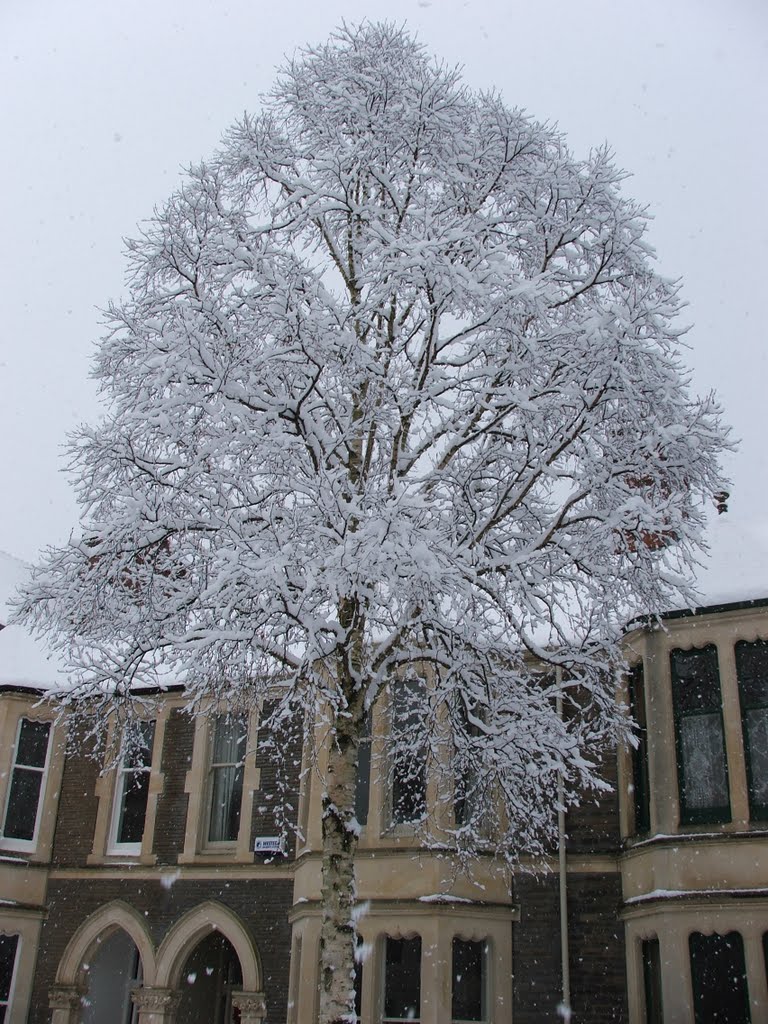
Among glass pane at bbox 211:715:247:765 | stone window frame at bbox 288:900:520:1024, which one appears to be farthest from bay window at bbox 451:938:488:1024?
glass pane at bbox 211:715:247:765

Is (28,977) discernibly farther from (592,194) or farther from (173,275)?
(592,194)

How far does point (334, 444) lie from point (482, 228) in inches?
97.7

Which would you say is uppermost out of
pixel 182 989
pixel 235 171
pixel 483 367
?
Answer: pixel 235 171

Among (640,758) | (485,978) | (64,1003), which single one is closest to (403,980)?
(485,978)

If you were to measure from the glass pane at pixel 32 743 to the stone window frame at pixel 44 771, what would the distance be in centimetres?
9

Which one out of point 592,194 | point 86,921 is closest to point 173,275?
point 592,194

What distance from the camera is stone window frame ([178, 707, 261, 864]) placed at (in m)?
16.3

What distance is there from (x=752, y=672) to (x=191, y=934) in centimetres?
935

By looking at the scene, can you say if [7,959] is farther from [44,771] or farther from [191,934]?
[191,934]

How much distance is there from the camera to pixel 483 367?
9.78 m

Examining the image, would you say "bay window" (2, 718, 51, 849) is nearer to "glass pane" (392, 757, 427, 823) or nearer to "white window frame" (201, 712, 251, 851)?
"white window frame" (201, 712, 251, 851)

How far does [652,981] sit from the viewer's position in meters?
12.5

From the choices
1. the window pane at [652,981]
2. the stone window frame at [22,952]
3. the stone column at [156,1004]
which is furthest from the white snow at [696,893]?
the stone window frame at [22,952]

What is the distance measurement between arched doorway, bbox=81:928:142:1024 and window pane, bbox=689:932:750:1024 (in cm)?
983
